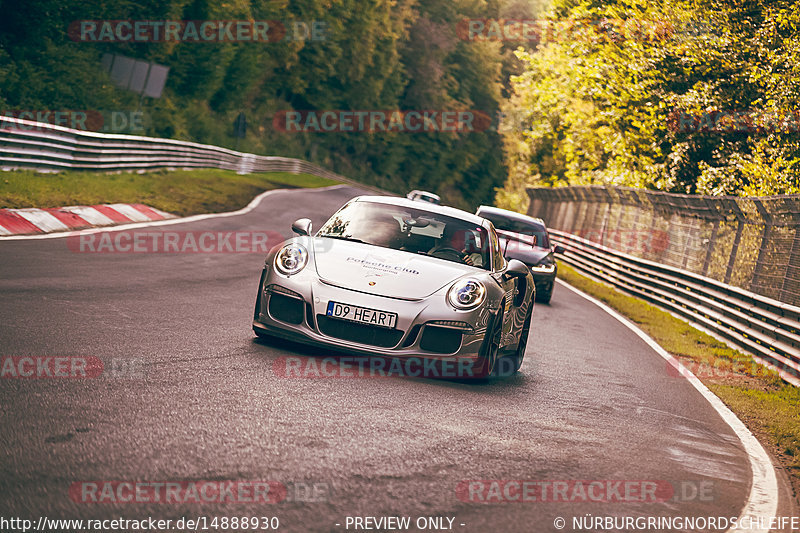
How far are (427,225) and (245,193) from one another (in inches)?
904

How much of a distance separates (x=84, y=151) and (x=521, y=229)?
10.2 m

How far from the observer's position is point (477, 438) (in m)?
5.73

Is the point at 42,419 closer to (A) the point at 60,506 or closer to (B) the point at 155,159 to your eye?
(A) the point at 60,506

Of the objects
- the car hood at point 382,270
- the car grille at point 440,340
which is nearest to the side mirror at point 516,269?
the car hood at point 382,270

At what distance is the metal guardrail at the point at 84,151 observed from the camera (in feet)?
57.9

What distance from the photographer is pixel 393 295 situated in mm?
7211

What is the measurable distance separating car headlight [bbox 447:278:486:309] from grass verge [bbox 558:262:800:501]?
8.10 feet

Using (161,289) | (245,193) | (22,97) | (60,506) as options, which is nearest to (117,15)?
(22,97)

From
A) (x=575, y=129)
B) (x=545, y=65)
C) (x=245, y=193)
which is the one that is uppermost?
(x=545, y=65)

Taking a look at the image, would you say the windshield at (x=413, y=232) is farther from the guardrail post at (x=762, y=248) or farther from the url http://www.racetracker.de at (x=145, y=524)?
the guardrail post at (x=762, y=248)

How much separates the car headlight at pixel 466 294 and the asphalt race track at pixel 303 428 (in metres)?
0.64

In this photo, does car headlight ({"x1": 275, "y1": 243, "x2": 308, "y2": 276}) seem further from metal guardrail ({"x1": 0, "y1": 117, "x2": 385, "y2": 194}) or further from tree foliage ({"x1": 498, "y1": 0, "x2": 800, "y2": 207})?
tree foliage ({"x1": 498, "y1": 0, "x2": 800, "y2": 207})

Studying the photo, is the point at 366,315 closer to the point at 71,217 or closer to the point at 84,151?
the point at 71,217

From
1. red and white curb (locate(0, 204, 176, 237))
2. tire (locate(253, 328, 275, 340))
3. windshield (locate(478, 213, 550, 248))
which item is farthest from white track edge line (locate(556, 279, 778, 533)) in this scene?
red and white curb (locate(0, 204, 176, 237))
